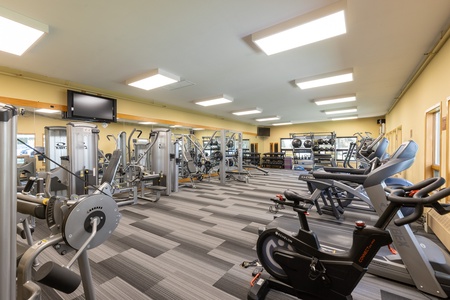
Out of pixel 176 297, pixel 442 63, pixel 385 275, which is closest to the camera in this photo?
pixel 176 297

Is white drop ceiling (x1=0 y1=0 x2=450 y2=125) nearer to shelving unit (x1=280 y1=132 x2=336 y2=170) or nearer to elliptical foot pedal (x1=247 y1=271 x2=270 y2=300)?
elliptical foot pedal (x1=247 y1=271 x2=270 y2=300)

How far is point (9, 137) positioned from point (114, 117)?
544 cm

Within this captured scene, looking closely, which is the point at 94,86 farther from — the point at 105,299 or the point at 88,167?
the point at 105,299

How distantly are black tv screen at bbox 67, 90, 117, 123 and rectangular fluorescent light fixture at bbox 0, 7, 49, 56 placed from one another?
1.89 meters

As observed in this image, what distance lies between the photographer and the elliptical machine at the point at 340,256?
138 centimetres

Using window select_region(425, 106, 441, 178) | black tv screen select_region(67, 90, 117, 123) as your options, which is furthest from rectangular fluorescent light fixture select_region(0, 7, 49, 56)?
window select_region(425, 106, 441, 178)

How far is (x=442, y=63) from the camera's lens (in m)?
3.06

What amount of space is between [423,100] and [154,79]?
5645 millimetres

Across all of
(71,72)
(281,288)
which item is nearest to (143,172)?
(71,72)

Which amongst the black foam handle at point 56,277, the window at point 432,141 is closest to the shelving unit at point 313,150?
the window at point 432,141

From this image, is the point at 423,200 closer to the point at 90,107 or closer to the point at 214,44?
the point at 214,44

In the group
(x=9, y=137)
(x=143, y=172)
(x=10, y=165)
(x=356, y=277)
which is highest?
(x=9, y=137)

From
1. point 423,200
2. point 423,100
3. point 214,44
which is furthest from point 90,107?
point 423,100

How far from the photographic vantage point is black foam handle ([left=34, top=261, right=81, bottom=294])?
89 centimetres
